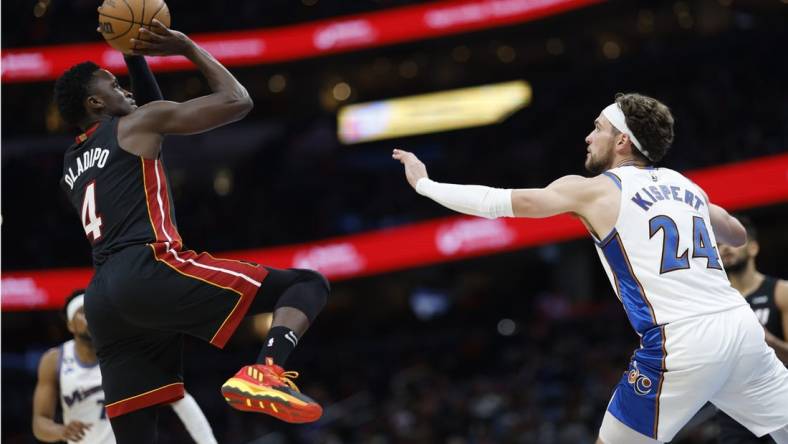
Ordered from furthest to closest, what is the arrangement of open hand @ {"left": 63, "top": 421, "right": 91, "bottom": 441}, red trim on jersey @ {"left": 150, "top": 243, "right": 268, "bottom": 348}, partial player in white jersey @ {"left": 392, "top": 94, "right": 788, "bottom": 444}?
1. open hand @ {"left": 63, "top": 421, "right": 91, "bottom": 441}
2. red trim on jersey @ {"left": 150, "top": 243, "right": 268, "bottom": 348}
3. partial player in white jersey @ {"left": 392, "top": 94, "right": 788, "bottom": 444}

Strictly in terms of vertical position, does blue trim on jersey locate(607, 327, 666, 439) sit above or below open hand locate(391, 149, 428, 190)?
below

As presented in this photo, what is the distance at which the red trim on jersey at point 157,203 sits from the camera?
5.07 m

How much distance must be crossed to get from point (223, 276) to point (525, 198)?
1.46 metres

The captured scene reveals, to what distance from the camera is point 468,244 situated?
18141 millimetres

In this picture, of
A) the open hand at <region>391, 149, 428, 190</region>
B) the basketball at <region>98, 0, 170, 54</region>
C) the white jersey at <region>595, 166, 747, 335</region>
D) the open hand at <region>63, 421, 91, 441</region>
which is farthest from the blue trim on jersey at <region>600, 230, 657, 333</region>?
the open hand at <region>63, 421, 91, 441</region>

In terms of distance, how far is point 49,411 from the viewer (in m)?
7.09

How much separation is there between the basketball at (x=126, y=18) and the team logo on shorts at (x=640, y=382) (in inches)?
109

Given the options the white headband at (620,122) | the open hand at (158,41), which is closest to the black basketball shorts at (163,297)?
the open hand at (158,41)

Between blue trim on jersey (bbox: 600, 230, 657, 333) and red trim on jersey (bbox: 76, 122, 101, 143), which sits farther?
red trim on jersey (bbox: 76, 122, 101, 143)

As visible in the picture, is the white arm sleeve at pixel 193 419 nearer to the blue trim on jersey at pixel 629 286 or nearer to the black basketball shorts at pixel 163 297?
the black basketball shorts at pixel 163 297

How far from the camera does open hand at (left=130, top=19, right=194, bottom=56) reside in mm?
5047

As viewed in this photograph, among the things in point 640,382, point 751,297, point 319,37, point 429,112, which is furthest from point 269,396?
point 429,112

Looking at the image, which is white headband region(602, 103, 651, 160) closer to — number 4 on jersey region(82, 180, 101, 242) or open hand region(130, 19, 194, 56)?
open hand region(130, 19, 194, 56)

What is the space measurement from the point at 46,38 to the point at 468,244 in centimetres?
1038
